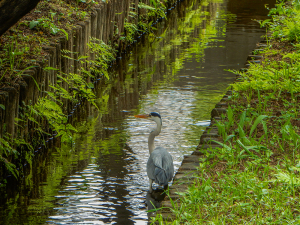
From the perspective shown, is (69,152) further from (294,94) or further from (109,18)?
(109,18)

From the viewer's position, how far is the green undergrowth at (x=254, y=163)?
14.1ft

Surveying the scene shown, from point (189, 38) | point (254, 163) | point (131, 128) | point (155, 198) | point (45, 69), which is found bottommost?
point (155, 198)

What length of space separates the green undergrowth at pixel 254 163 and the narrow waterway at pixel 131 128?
3.13 feet

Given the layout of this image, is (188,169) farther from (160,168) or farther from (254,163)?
(254,163)

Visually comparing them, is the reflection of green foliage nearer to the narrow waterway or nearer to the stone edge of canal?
the narrow waterway

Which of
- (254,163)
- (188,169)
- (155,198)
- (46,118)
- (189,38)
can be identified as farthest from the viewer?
(189,38)

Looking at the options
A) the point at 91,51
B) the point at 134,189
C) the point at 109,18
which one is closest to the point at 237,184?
the point at 134,189

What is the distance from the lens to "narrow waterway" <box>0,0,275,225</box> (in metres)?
5.50

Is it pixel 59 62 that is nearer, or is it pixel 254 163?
pixel 254 163

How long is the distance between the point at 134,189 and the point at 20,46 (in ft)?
9.67

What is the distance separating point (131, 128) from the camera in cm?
802

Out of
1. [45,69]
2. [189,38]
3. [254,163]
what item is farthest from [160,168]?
[189,38]

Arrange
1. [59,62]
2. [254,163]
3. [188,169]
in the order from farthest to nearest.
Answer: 1. [59,62]
2. [188,169]
3. [254,163]

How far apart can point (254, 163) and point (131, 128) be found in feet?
10.6
